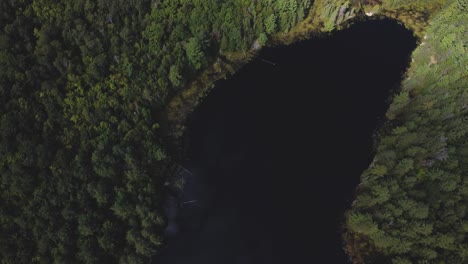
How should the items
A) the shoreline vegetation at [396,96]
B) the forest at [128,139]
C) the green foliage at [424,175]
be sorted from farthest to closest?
the green foliage at [424,175] < the shoreline vegetation at [396,96] < the forest at [128,139]

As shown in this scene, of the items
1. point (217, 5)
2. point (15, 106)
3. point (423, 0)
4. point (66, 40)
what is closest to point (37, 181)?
point (15, 106)

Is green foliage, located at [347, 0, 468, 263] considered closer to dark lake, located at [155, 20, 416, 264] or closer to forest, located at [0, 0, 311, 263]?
dark lake, located at [155, 20, 416, 264]

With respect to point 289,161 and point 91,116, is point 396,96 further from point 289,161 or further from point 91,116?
point 91,116

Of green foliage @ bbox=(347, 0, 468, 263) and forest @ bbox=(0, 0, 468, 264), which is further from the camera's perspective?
green foliage @ bbox=(347, 0, 468, 263)

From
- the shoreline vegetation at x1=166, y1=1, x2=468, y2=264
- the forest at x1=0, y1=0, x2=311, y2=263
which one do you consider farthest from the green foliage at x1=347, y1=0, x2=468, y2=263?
the forest at x1=0, y1=0, x2=311, y2=263

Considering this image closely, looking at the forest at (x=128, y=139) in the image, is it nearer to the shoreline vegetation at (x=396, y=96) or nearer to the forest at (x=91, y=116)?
the forest at (x=91, y=116)

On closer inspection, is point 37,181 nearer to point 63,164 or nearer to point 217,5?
point 63,164

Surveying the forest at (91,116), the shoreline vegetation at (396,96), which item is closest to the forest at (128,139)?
the forest at (91,116)

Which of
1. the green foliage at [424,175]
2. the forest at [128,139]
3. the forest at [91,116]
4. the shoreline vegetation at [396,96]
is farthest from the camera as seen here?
the green foliage at [424,175]

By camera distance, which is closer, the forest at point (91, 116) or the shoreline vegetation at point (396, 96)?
the forest at point (91, 116)
